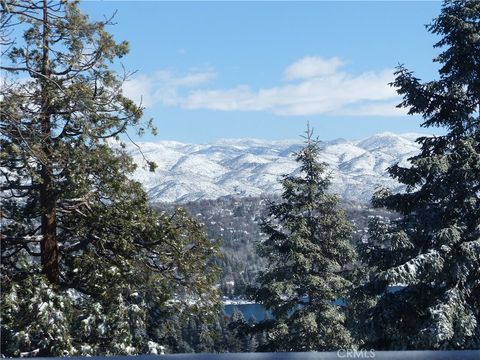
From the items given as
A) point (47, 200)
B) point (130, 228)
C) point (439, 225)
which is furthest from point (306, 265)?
point (47, 200)

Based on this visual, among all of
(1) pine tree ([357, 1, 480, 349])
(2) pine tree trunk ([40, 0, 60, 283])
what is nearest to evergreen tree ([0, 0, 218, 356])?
(2) pine tree trunk ([40, 0, 60, 283])

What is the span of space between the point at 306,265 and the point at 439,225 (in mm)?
8500

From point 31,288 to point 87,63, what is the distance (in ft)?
13.5

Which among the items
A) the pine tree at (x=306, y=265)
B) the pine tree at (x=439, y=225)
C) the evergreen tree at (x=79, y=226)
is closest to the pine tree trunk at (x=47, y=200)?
the evergreen tree at (x=79, y=226)

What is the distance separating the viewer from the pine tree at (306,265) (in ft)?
59.2

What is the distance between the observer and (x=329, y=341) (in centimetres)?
1795

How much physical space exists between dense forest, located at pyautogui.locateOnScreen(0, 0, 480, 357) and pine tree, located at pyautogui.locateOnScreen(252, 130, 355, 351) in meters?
6.43

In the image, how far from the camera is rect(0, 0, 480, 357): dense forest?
8.73 meters

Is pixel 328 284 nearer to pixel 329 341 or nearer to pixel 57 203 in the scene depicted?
pixel 329 341

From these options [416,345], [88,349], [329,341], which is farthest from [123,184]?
[329,341]

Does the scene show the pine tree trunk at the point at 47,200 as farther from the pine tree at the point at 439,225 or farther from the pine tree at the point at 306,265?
the pine tree at the point at 306,265

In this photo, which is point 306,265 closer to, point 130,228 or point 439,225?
point 439,225

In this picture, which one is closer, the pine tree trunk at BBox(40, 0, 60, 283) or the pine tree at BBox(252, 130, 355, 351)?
the pine tree trunk at BBox(40, 0, 60, 283)

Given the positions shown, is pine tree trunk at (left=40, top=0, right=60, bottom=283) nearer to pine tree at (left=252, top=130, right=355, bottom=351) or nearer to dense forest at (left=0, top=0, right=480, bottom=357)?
dense forest at (left=0, top=0, right=480, bottom=357)
